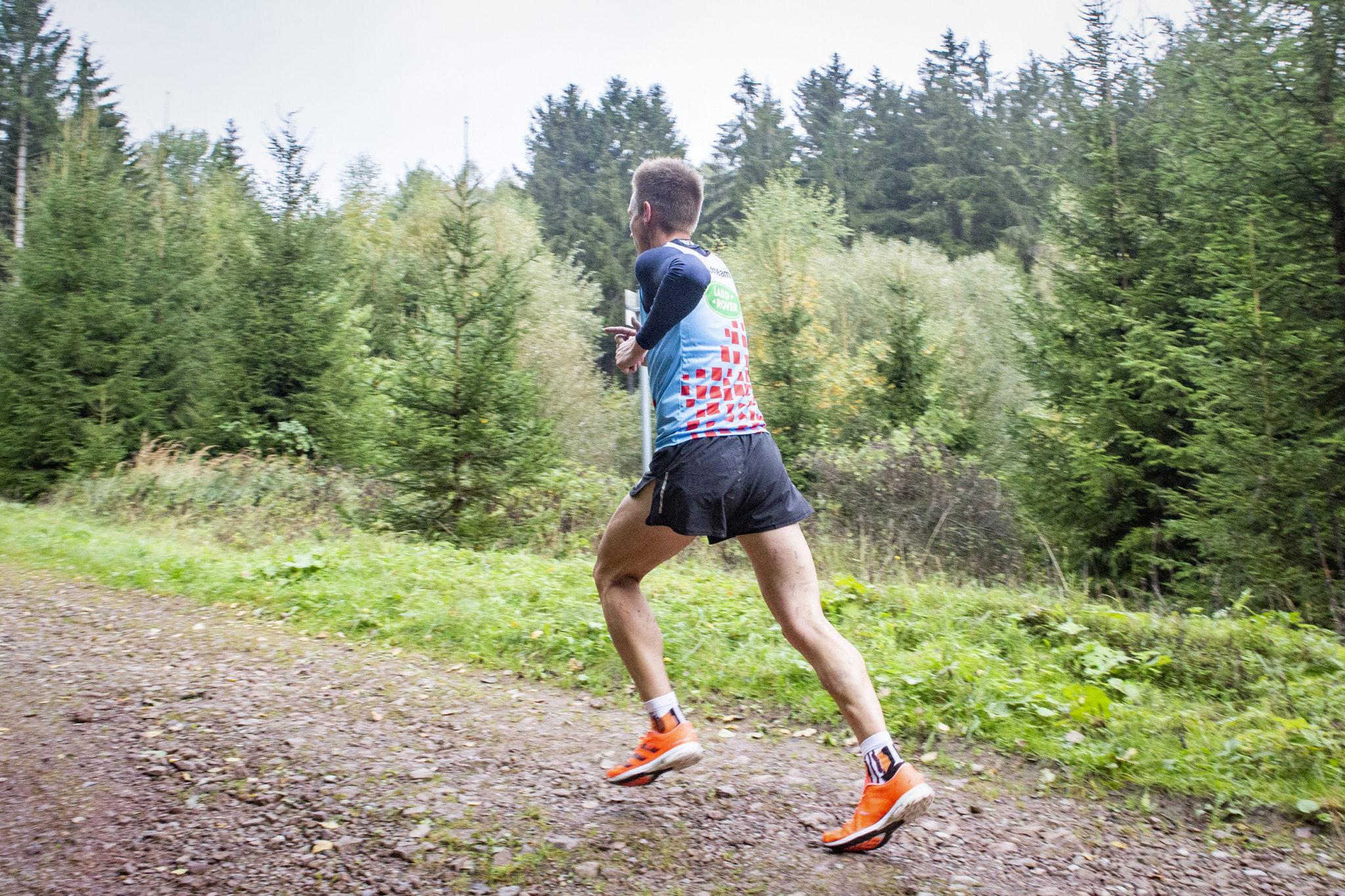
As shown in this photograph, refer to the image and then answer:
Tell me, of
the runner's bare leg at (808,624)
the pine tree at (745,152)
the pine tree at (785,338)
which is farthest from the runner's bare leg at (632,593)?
the pine tree at (745,152)

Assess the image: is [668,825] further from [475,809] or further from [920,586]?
[920,586]

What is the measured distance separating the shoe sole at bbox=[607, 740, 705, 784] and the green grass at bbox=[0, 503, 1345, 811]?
123 centimetres

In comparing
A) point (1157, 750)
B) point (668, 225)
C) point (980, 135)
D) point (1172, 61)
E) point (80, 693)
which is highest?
point (980, 135)

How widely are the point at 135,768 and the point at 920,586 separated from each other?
466 cm

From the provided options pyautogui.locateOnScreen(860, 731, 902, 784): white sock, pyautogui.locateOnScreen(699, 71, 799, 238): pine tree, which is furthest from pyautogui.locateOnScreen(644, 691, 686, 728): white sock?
pyautogui.locateOnScreen(699, 71, 799, 238): pine tree

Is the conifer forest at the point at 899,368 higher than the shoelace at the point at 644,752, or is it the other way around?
the conifer forest at the point at 899,368

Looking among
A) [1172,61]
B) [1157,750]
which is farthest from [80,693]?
[1172,61]

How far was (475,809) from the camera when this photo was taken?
2953 mm

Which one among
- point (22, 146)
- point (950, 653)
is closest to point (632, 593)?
point (950, 653)

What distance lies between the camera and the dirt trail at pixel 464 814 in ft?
8.25

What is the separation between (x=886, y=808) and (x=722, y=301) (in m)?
1.63

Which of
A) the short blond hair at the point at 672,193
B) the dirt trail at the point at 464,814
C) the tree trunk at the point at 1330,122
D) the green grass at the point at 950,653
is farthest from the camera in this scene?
the tree trunk at the point at 1330,122

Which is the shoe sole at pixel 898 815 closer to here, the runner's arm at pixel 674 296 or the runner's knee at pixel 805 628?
the runner's knee at pixel 805 628

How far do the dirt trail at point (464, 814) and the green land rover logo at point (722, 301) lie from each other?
1678 mm
